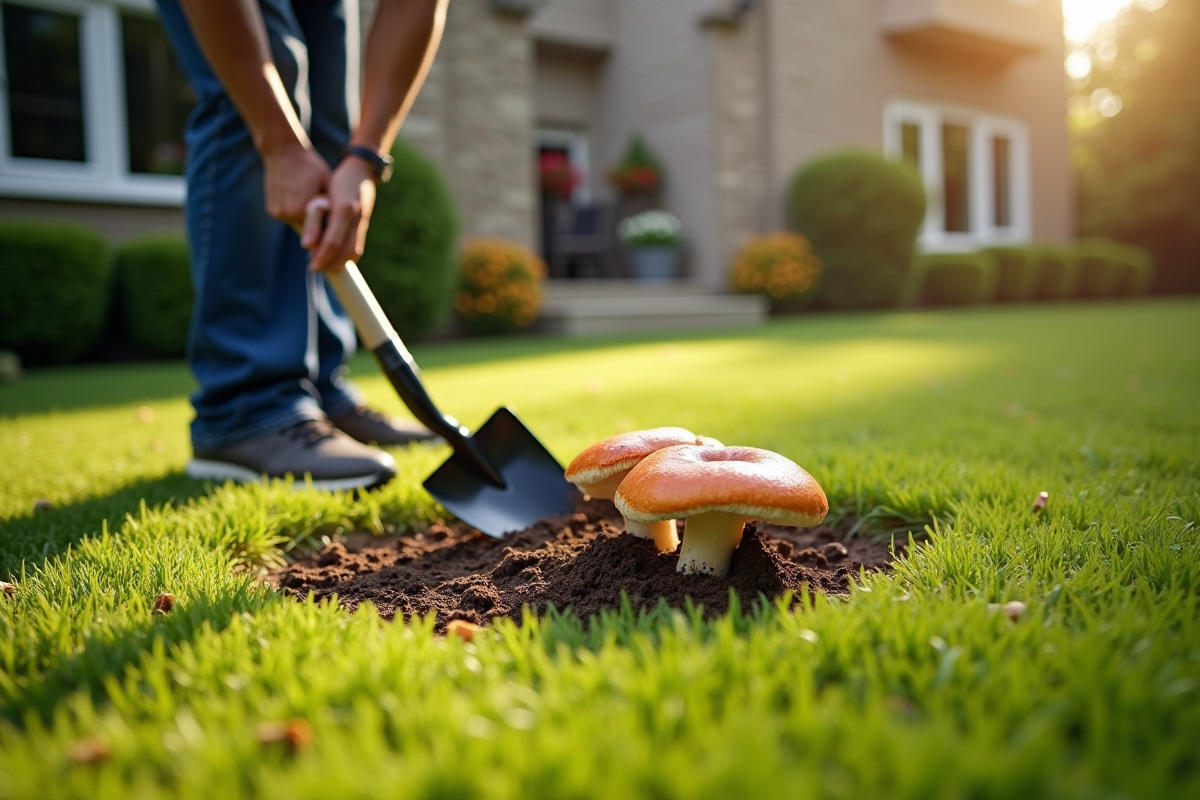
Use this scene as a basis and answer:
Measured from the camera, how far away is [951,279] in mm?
12742

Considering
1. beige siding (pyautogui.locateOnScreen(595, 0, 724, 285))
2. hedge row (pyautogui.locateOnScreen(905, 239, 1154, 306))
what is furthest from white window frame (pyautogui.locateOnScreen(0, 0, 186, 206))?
hedge row (pyautogui.locateOnScreen(905, 239, 1154, 306))

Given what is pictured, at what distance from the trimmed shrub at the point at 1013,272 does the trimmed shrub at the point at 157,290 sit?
12253 millimetres

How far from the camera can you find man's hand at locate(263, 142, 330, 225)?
178 cm

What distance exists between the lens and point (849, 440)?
7.77 ft

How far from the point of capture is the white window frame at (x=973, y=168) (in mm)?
13023

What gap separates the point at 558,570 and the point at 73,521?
1.06m

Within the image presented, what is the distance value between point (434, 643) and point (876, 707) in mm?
546

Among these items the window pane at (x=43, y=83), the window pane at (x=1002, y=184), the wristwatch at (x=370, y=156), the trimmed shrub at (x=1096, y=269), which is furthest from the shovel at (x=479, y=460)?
the trimmed shrub at (x=1096, y=269)

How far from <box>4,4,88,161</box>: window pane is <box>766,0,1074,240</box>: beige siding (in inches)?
322

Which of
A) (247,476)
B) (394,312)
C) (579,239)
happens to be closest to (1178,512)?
(247,476)

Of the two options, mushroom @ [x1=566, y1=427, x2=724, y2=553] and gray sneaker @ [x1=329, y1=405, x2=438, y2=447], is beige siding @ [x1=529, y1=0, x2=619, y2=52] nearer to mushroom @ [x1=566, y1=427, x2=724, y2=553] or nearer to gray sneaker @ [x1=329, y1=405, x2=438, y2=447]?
gray sneaker @ [x1=329, y1=405, x2=438, y2=447]

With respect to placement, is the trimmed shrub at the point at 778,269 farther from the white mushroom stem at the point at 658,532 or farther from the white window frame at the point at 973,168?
the white mushroom stem at the point at 658,532

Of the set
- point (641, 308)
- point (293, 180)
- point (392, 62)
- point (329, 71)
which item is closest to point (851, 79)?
point (641, 308)

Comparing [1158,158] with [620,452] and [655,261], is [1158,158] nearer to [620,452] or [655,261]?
[655,261]
